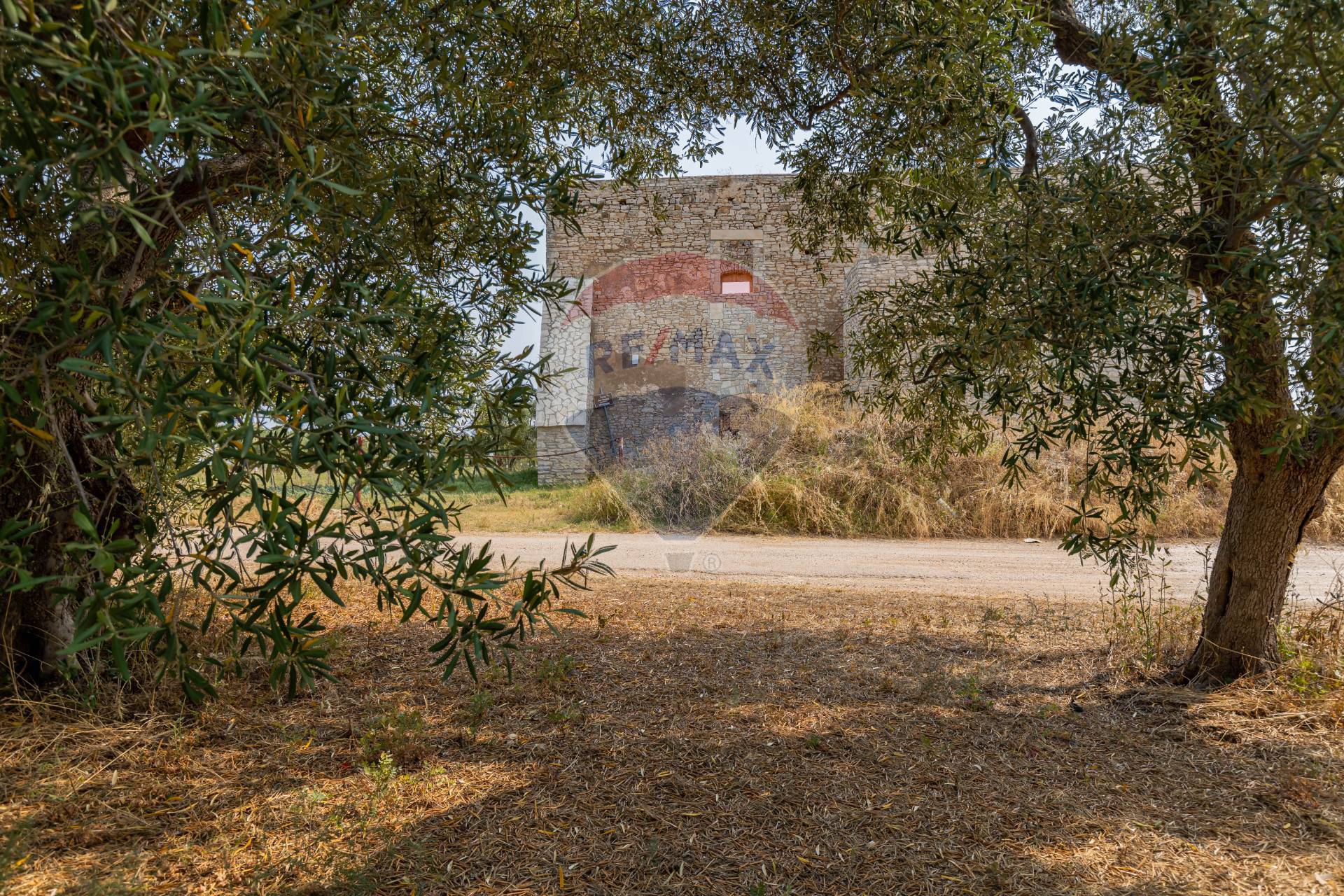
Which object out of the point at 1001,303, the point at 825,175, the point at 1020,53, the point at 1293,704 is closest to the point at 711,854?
the point at 1001,303

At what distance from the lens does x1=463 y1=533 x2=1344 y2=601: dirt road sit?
24.2ft

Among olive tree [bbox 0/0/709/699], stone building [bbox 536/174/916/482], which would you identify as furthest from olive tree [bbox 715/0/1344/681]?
stone building [bbox 536/174/916/482]

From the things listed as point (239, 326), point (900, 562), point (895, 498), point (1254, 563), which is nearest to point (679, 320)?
point (895, 498)

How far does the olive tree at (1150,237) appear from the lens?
105 inches

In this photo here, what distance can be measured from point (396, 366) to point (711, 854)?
2.07 m

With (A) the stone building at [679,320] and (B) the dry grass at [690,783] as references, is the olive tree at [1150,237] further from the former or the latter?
(A) the stone building at [679,320]

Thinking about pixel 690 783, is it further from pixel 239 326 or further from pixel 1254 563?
pixel 1254 563

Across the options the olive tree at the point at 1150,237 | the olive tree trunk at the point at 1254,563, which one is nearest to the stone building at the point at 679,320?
the olive tree trunk at the point at 1254,563

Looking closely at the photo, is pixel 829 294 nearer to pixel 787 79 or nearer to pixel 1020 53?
pixel 787 79

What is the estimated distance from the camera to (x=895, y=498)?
11117 mm

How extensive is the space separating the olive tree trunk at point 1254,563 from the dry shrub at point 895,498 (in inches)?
238

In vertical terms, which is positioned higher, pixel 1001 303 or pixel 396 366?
pixel 1001 303

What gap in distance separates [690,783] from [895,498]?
8.50 meters

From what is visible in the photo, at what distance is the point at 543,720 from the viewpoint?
12.7 ft
